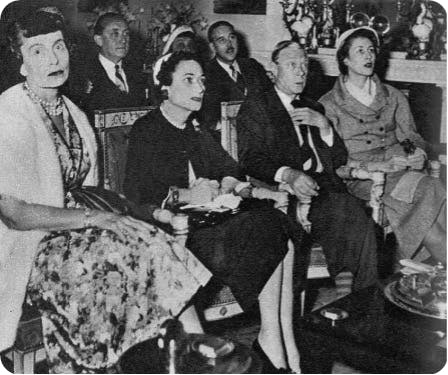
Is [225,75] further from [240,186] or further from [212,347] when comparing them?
[212,347]

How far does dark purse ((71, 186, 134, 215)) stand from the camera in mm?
2342

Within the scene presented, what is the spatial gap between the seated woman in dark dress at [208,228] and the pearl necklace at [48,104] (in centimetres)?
34

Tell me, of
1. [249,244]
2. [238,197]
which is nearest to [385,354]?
[249,244]

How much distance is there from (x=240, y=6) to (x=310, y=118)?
0.55 m

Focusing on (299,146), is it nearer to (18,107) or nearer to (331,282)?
(331,282)

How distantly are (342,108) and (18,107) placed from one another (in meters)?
1.42

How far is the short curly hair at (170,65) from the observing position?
2.47 m

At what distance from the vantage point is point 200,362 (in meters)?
1.89

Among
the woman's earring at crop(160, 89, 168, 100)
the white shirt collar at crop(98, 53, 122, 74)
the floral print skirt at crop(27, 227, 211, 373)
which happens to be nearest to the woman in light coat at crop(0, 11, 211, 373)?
the floral print skirt at crop(27, 227, 211, 373)

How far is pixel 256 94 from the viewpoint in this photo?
2.84m

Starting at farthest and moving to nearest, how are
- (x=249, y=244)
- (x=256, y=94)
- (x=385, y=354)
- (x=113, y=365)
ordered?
Answer: (x=256, y=94)
(x=249, y=244)
(x=113, y=365)
(x=385, y=354)

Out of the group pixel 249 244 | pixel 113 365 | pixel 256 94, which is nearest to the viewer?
pixel 113 365

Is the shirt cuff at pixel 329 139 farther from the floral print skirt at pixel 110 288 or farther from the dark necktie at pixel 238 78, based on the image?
the floral print skirt at pixel 110 288

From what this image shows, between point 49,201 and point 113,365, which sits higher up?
point 49,201
